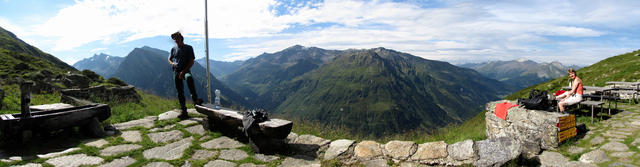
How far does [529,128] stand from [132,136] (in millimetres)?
10744

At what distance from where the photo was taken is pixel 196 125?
27.3 ft

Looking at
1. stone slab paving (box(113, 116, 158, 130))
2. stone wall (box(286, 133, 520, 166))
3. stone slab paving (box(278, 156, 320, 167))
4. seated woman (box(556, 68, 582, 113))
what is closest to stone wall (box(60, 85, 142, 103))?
stone slab paving (box(113, 116, 158, 130))

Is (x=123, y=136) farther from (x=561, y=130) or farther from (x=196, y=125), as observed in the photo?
(x=561, y=130)

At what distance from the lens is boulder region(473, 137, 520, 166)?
5102 millimetres

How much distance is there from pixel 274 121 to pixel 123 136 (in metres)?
4.05

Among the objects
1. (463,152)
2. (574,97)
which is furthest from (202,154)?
(574,97)

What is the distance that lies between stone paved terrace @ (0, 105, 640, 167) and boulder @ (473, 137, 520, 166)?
0.05 feet

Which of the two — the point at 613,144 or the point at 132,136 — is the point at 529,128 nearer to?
the point at 613,144

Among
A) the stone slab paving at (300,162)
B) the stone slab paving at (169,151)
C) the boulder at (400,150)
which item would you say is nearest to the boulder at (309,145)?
the stone slab paving at (300,162)

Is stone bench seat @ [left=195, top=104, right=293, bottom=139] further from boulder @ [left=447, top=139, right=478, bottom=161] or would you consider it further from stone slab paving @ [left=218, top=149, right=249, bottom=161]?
boulder @ [left=447, top=139, right=478, bottom=161]

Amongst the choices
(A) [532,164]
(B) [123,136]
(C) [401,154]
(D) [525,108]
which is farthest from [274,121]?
(D) [525,108]

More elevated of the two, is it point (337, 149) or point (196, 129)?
point (196, 129)

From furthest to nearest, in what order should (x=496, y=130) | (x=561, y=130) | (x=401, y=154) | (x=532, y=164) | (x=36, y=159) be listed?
(x=496, y=130), (x=561, y=130), (x=401, y=154), (x=532, y=164), (x=36, y=159)

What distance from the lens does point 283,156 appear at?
5945 millimetres
